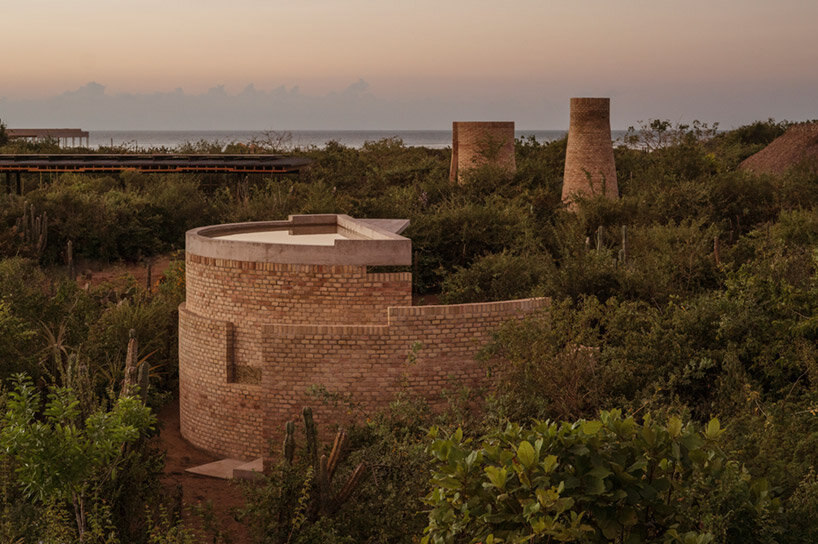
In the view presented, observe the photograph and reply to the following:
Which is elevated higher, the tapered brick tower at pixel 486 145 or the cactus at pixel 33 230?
the tapered brick tower at pixel 486 145

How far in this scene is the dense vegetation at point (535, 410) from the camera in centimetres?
593

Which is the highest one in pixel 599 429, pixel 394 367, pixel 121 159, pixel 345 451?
pixel 121 159

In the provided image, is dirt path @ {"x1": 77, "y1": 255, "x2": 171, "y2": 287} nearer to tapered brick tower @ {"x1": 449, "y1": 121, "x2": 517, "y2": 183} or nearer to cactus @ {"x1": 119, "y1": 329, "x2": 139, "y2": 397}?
tapered brick tower @ {"x1": 449, "y1": 121, "x2": 517, "y2": 183}

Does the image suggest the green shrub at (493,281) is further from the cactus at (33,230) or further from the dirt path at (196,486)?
the cactus at (33,230)

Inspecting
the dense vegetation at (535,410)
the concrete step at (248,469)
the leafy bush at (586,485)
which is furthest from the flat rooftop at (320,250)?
the leafy bush at (586,485)

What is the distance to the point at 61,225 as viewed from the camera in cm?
3145

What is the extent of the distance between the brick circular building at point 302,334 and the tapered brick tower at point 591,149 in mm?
14967

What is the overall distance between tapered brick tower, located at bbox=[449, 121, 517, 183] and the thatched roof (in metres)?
13.0

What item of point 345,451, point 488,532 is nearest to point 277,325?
point 345,451

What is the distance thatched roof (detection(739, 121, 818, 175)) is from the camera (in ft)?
126

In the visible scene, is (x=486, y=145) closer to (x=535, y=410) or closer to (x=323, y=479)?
(x=535, y=410)

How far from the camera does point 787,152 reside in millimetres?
39625

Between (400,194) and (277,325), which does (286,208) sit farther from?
(277,325)

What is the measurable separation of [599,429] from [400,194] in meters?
21.2
